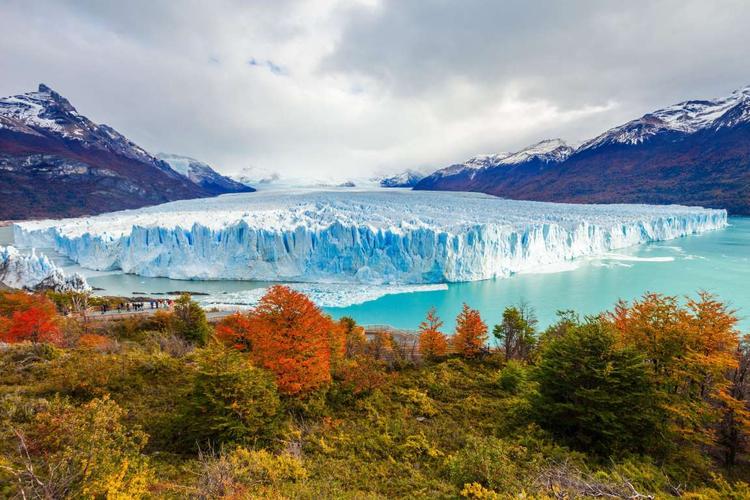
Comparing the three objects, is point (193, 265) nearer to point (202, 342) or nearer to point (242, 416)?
point (202, 342)

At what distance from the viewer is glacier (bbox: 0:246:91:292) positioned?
23.7m

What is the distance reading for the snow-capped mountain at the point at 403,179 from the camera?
592ft

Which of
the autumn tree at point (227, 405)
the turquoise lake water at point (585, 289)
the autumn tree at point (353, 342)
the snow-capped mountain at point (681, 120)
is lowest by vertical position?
the turquoise lake water at point (585, 289)

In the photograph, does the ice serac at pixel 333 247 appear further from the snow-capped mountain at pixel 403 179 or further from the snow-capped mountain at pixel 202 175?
the snow-capped mountain at pixel 403 179

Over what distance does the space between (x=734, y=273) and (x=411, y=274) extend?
24.1 metres

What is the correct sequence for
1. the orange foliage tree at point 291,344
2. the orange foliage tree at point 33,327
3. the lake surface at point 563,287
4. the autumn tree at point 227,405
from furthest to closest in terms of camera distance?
1. the lake surface at point 563,287
2. the orange foliage tree at point 33,327
3. the orange foliage tree at point 291,344
4. the autumn tree at point 227,405

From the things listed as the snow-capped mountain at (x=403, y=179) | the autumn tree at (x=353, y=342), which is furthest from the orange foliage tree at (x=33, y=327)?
the snow-capped mountain at (x=403, y=179)

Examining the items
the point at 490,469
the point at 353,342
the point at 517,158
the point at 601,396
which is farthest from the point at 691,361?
the point at 517,158

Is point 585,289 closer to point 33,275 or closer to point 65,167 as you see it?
point 33,275

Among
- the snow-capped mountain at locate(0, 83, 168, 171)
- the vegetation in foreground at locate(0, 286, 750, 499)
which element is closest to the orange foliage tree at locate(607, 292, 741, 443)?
the vegetation in foreground at locate(0, 286, 750, 499)

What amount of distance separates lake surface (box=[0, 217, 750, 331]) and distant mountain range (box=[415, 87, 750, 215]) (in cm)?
4632

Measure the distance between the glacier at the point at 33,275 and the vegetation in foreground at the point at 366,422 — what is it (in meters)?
18.0

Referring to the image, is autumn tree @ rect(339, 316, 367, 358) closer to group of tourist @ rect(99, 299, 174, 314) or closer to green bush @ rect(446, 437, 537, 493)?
green bush @ rect(446, 437, 537, 493)

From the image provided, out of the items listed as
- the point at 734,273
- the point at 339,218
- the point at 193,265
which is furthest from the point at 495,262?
the point at 193,265
